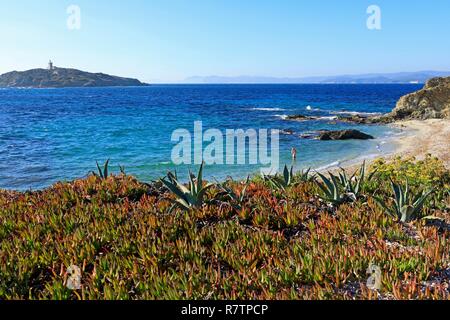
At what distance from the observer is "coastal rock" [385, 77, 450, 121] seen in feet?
163

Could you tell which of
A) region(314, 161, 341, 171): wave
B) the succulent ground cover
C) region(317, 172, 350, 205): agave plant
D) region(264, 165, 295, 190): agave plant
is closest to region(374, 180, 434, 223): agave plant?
the succulent ground cover

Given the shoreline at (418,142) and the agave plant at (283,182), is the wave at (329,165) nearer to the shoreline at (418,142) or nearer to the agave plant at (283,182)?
the shoreline at (418,142)

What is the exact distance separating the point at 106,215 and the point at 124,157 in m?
24.9

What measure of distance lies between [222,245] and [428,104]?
5378 cm

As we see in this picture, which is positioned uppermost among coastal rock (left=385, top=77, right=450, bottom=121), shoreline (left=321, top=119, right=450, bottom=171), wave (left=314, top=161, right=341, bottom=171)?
coastal rock (left=385, top=77, right=450, bottom=121)

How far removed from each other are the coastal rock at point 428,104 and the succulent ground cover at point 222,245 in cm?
4624

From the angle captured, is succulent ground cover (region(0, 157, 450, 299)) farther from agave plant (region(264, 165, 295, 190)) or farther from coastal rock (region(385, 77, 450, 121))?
coastal rock (region(385, 77, 450, 121))

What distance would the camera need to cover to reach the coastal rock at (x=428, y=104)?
1959 inches

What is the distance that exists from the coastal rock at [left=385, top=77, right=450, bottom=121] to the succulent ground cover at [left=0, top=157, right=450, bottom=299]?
4624cm

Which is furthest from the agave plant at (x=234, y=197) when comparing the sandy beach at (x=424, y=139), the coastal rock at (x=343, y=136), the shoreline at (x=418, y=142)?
the coastal rock at (x=343, y=136)

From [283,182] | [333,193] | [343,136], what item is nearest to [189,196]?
[283,182]
